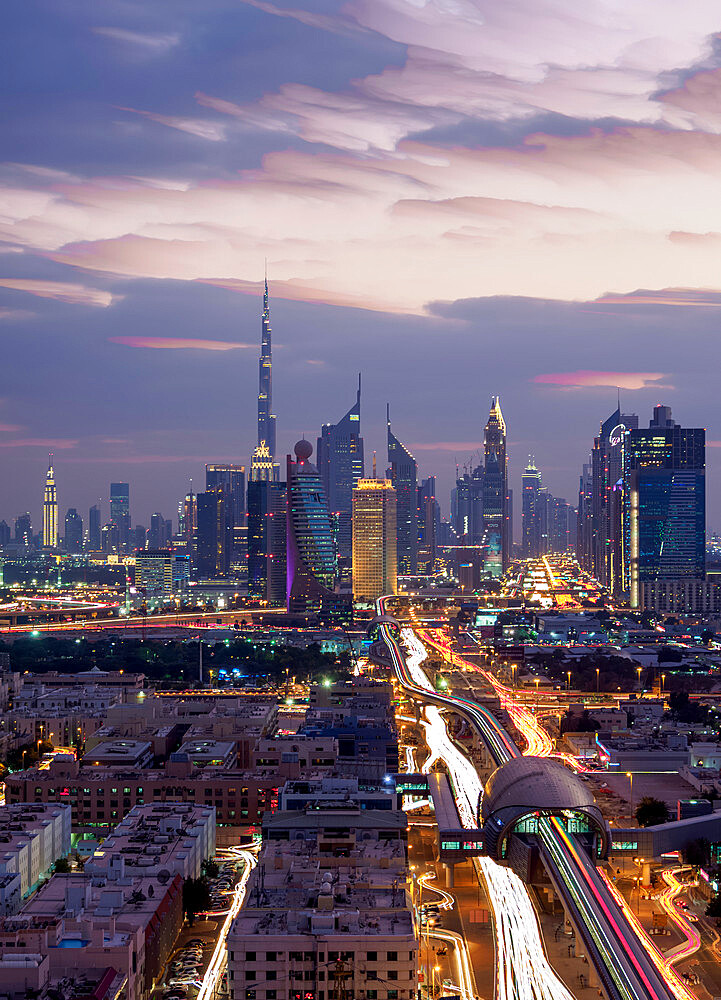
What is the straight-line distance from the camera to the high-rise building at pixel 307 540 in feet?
339

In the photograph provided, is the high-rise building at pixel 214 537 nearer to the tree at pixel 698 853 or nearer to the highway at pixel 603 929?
the highway at pixel 603 929

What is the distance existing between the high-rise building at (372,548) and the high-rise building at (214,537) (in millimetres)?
37426

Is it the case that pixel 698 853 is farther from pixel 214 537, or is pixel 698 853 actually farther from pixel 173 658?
pixel 214 537

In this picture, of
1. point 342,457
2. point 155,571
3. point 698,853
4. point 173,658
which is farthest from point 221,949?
point 342,457

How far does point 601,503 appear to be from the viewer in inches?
5915

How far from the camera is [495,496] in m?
170

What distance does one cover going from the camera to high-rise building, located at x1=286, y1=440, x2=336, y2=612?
103438 mm

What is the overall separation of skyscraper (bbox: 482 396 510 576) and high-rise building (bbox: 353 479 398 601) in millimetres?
32675

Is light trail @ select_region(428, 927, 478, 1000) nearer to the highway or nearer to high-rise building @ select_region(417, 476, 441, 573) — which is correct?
the highway

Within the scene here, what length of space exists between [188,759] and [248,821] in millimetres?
2992

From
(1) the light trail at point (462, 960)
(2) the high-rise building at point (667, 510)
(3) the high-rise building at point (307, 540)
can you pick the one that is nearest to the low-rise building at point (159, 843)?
(1) the light trail at point (462, 960)

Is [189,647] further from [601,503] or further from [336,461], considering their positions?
[336,461]

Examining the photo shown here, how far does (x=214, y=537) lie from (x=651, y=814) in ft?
431

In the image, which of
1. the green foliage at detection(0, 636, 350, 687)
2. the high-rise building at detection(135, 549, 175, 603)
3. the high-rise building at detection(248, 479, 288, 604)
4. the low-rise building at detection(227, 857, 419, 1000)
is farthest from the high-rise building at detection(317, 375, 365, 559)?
the low-rise building at detection(227, 857, 419, 1000)
